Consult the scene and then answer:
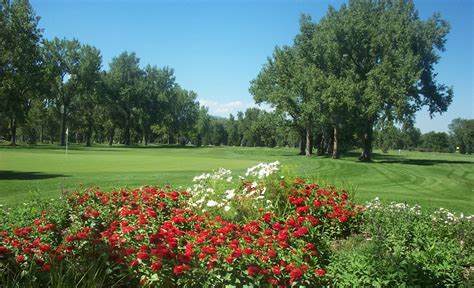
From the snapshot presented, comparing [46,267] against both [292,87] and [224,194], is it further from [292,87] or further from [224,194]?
[292,87]

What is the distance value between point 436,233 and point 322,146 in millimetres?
53950

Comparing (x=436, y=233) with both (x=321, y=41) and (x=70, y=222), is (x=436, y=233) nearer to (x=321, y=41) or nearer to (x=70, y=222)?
(x=70, y=222)

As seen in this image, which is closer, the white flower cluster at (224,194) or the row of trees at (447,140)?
the white flower cluster at (224,194)

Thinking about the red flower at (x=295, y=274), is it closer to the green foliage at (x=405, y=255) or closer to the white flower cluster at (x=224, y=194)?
the green foliage at (x=405, y=255)

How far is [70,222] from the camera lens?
24.7ft

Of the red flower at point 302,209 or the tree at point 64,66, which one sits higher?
the tree at point 64,66

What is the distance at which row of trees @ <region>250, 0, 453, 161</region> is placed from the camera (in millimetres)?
37000

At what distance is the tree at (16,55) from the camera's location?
86.7 feet

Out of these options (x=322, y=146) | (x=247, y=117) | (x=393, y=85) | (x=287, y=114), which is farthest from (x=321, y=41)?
(x=247, y=117)

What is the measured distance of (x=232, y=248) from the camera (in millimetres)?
4965

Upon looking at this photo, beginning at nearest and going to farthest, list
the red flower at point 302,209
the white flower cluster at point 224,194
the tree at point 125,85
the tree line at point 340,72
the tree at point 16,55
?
1. the red flower at point 302,209
2. the white flower cluster at point 224,194
3. the tree at point 16,55
4. the tree line at point 340,72
5. the tree at point 125,85

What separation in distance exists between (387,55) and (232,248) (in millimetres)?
37923

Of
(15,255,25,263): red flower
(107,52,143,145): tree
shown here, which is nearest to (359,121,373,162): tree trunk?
(15,255,25,263): red flower

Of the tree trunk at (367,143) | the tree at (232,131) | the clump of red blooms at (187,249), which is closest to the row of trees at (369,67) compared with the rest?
the tree trunk at (367,143)
